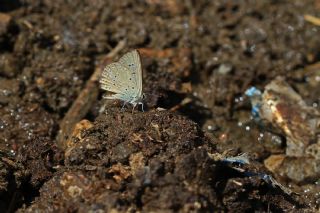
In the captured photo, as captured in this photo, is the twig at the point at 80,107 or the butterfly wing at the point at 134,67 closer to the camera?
the butterfly wing at the point at 134,67

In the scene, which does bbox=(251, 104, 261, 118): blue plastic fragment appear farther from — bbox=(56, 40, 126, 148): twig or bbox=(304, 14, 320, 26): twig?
bbox=(304, 14, 320, 26): twig

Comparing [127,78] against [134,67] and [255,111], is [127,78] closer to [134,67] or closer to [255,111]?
[134,67]

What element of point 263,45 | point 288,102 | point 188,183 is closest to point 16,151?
point 188,183

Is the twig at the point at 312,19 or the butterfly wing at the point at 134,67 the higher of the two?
the butterfly wing at the point at 134,67

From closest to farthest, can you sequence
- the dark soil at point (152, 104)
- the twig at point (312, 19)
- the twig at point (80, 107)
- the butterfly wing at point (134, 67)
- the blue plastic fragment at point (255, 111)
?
the dark soil at point (152, 104)
the butterfly wing at point (134, 67)
the twig at point (80, 107)
the blue plastic fragment at point (255, 111)
the twig at point (312, 19)

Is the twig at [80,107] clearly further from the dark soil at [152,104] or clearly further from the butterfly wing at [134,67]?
the butterfly wing at [134,67]

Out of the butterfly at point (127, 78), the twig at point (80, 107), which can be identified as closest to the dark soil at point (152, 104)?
the twig at point (80, 107)

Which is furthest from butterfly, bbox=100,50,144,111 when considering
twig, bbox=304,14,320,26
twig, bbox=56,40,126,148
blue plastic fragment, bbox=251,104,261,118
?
twig, bbox=304,14,320,26

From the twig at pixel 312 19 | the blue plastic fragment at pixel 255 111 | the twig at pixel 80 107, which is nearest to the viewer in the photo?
the twig at pixel 80 107

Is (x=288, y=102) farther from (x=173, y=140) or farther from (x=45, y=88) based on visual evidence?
(x=45, y=88)
